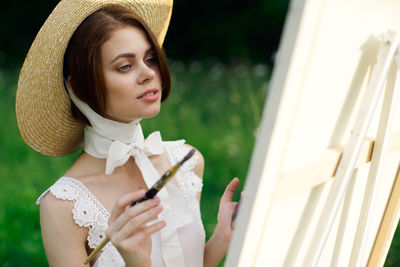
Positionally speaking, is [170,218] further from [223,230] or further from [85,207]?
[85,207]

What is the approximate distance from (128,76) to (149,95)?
3.4 inches

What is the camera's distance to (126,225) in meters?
1.22

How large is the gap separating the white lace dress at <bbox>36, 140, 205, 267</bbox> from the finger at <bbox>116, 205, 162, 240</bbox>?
1.31 ft

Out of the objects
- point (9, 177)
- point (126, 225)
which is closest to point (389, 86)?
point (126, 225)

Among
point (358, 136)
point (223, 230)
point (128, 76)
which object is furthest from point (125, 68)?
point (358, 136)

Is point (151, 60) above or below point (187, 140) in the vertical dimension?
above

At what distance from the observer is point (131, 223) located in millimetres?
1211

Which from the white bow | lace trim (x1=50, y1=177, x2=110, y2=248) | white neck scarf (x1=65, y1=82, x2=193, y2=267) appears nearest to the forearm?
white neck scarf (x1=65, y1=82, x2=193, y2=267)

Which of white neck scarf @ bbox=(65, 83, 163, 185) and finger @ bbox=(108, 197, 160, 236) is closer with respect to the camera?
finger @ bbox=(108, 197, 160, 236)

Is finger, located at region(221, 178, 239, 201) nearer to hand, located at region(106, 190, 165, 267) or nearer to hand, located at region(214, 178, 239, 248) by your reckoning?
hand, located at region(214, 178, 239, 248)

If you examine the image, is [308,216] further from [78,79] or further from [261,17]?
[261,17]

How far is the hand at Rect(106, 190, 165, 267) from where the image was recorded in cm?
121

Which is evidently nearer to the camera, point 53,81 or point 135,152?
point 53,81

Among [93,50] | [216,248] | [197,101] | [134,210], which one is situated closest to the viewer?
[134,210]
